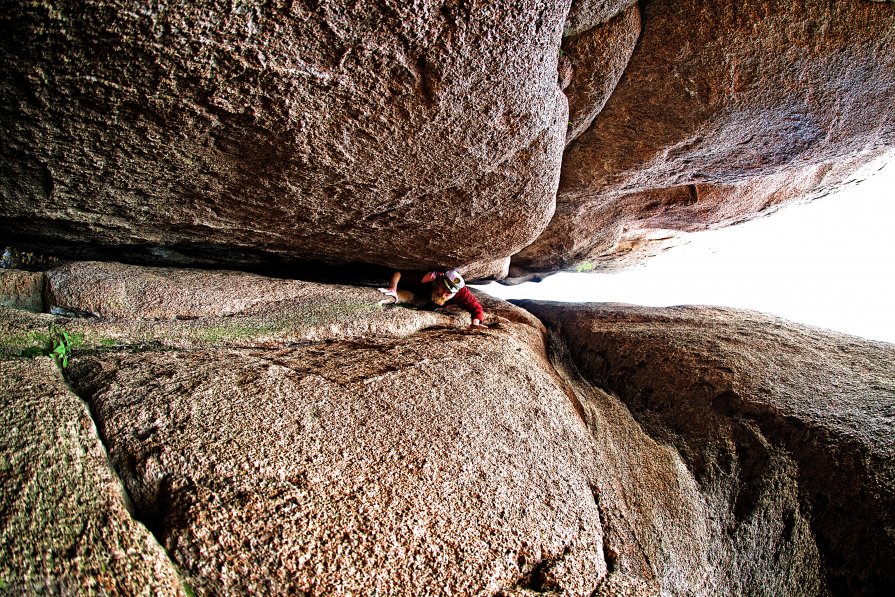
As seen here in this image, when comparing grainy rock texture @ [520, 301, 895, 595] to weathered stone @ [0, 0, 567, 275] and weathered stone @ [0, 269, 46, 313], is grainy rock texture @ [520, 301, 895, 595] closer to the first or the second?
weathered stone @ [0, 0, 567, 275]

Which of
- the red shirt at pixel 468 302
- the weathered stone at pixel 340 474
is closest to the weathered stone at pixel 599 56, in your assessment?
the red shirt at pixel 468 302

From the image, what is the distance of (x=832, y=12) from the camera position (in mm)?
4070

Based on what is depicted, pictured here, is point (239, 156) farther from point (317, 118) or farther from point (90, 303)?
point (90, 303)

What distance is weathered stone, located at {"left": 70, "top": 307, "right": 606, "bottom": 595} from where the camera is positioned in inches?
87.5

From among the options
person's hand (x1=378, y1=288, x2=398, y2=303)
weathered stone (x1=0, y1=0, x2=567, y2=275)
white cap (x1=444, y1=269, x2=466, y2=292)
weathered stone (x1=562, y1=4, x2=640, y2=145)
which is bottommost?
person's hand (x1=378, y1=288, x2=398, y2=303)

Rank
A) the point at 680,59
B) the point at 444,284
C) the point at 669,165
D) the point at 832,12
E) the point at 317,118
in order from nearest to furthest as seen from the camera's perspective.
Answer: the point at 317,118
the point at 832,12
the point at 680,59
the point at 669,165
the point at 444,284

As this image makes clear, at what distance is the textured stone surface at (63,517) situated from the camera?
183 cm

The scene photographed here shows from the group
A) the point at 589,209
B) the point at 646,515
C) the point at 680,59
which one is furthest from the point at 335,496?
the point at 589,209

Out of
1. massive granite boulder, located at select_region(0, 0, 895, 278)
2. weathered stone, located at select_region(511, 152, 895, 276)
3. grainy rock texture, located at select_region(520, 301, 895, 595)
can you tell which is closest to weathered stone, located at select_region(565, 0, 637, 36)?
massive granite boulder, located at select_region(0, 0, 895, 278)

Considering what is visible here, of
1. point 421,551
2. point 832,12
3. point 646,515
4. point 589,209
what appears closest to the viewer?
point 421,551

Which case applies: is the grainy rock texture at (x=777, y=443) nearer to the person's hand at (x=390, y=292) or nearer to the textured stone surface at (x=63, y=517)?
the person's hand at (x=390, y=292)

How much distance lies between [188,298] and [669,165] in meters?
5.90

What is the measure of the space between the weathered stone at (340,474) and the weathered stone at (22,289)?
117 cm

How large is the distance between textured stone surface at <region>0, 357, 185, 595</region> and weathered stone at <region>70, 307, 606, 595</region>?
13 cm
